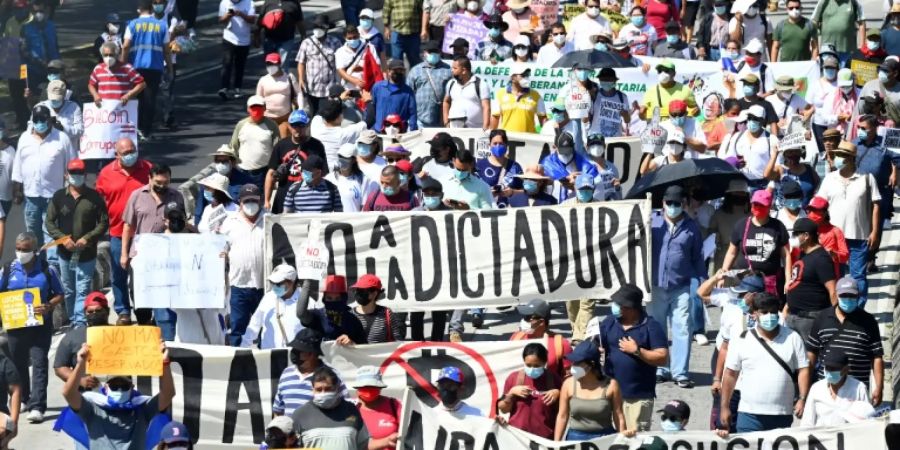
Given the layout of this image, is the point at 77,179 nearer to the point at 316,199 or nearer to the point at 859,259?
the point at 316,199

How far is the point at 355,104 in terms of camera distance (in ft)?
79.8

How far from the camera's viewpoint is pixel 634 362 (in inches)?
619

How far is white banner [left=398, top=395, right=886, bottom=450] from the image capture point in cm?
1441

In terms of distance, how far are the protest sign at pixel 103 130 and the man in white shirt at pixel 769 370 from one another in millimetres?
9016

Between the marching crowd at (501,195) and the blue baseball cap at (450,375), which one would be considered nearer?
the blue baseball cap at (450,375)

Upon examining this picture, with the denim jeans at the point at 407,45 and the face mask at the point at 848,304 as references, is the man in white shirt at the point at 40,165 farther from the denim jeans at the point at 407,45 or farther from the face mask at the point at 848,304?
the face mask at the point at 848,304

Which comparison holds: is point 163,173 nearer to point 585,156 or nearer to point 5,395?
point 5,395

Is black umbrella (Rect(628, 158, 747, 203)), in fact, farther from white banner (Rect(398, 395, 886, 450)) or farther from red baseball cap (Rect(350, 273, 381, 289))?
white banner (Rect(398, 395, 886, 450))

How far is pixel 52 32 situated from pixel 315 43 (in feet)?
12.4

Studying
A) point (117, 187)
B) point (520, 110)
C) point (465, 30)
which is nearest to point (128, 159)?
point (117, 187)

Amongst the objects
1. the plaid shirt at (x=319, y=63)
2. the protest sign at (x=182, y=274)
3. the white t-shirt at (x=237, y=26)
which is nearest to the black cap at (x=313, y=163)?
the protest sign at (x=182, y=274)

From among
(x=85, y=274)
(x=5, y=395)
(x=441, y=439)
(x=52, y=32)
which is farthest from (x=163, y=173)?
(x=52, y=32)

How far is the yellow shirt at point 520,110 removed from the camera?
22.9m

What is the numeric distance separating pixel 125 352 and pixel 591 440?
10.8 ft
